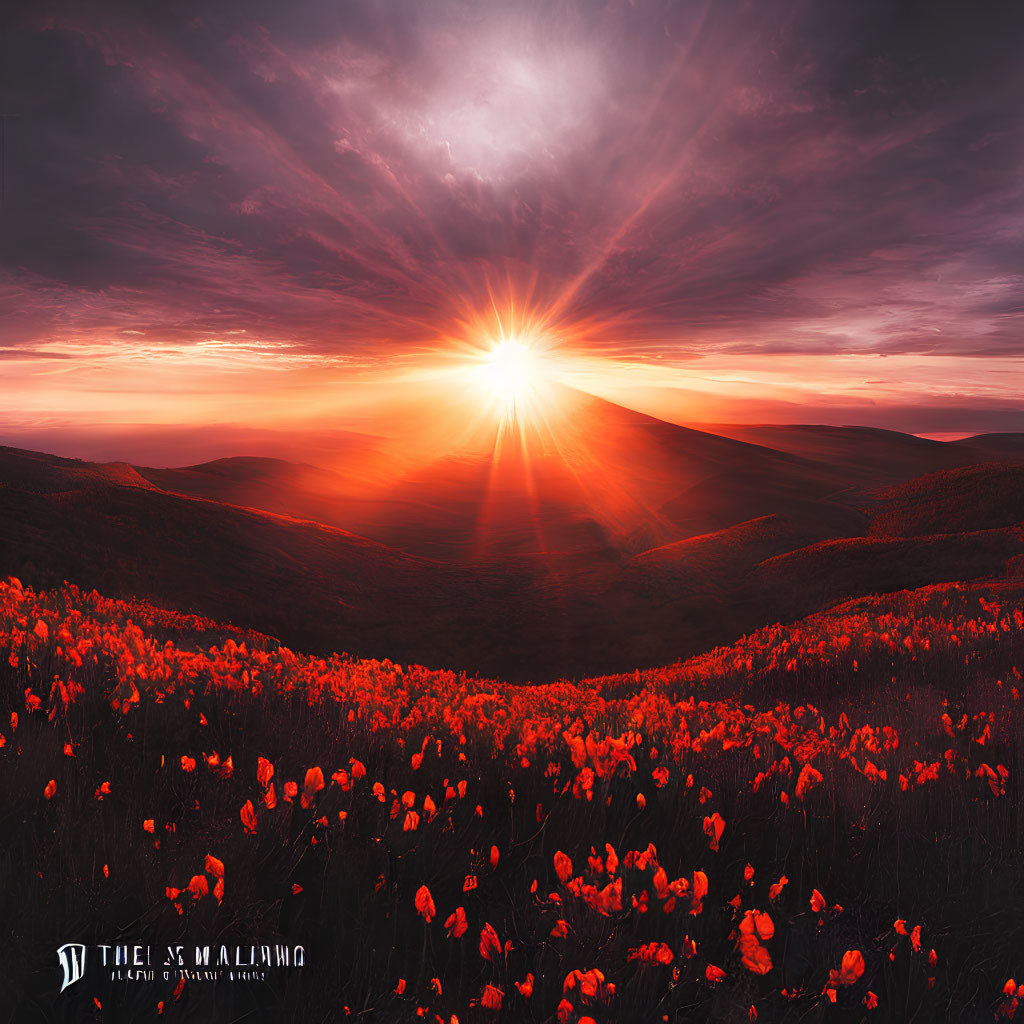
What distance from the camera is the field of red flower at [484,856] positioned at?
2.29 metres

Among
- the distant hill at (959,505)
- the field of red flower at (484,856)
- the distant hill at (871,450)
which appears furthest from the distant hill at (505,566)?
the distant hill at (871,450)

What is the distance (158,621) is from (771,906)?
991 cm

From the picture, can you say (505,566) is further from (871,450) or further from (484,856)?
(871,450)

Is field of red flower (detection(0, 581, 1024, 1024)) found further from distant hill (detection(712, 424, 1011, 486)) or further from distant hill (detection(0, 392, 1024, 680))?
distant hill (detection(712, 424, 1011, 486))

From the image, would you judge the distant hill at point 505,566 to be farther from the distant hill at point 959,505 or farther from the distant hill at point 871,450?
the distant hill at point 871,450

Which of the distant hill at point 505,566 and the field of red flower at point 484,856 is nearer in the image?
the field of red flower at point 484,856

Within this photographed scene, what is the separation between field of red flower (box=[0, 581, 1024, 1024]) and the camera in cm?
229

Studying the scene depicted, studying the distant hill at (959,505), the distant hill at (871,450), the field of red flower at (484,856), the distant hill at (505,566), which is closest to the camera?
the field of red flower at (484,856)

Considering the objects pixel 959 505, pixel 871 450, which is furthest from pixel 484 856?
pixel 871 450

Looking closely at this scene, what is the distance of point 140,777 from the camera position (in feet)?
11.5

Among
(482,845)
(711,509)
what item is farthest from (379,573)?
(711,509)

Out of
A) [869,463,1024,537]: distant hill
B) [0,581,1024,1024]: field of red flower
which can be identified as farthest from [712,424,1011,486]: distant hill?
[0,581,1024,1024]: field of red flower

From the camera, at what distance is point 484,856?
3107mm

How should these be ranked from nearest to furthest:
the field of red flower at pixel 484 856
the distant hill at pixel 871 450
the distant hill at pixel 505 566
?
1. the field of red flower at pixel 484 856
2. the distant hill at pixel 505 566
3. the distant hill at pixel 871 450
